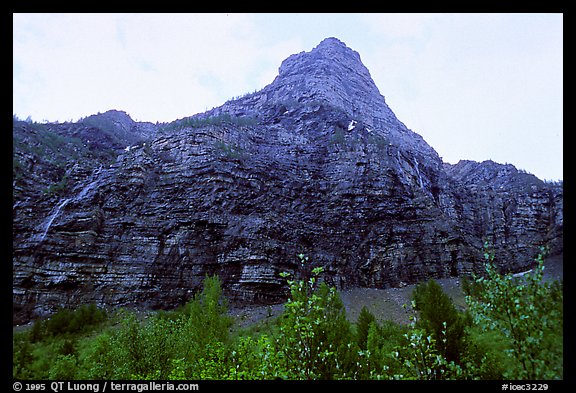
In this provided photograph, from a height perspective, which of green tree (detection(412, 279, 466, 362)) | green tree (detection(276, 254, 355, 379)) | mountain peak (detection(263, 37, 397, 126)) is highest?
mountain peak (detection(263, 37, 397, 126))

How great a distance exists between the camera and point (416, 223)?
261 ft

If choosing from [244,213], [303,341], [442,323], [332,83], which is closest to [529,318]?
[303,341]

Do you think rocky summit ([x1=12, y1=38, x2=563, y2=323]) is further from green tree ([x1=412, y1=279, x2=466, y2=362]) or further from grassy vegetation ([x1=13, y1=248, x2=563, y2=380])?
green tree ([x1=412, y1=279, x2=466, y2=362])

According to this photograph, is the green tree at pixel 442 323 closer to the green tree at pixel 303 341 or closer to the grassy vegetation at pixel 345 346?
the grassy vegetation at pixel 345 346

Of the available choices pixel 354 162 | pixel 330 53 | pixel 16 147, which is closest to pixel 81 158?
pixel 16 147

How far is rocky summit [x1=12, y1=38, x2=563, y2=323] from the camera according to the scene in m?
60.9

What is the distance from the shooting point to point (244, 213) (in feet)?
241

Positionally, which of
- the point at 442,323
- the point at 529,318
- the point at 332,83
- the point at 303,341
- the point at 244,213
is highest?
the point at 332,83

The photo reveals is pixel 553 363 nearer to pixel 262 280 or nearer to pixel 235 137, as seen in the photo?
pixel 262 280

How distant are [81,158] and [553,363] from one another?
105 metres

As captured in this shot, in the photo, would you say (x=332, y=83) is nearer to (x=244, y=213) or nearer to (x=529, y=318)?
(x=244, y=213)

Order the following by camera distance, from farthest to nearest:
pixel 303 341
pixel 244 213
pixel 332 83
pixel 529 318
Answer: pixel 332 83 → pixel 244 213 → pixel 303 341 → pixel 529 318

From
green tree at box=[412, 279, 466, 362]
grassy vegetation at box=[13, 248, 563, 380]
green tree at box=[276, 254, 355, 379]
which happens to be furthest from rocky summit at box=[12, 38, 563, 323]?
green tree at box=[276, 254, 355, 379]

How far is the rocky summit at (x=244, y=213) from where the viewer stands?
200 feet
